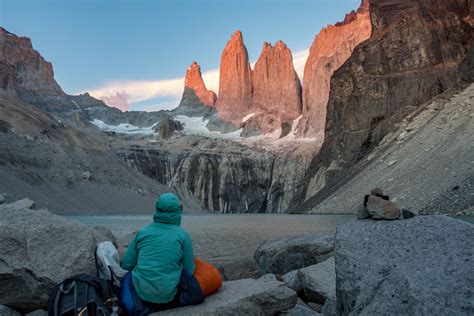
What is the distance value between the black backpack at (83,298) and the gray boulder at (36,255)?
992mm

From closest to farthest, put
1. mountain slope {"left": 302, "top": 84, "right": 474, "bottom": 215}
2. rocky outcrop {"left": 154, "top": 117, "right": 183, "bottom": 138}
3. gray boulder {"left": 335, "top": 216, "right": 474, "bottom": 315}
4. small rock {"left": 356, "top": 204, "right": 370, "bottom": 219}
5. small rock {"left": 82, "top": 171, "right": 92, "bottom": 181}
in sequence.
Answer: gray boulder {"left": 335, "top": 216, "right": 474, "bottom": 315}, small rock {"left": 356, "top": 204, "right": 370, "bottom": 219}, mountain slope {"left": 302, "top": 84, "right": 474, "bottom": 215}, small rock {"left": 82, "top": 171, "right": 92, "bottom": 181}, rocky outcrop {"left": 154, "top": 117, "right": 183, "bottom": 138}

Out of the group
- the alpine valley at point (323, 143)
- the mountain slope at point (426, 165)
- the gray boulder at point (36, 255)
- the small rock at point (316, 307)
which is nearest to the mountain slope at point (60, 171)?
the alpine valley at point (323, 143)

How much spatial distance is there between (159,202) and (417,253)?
3.14 m

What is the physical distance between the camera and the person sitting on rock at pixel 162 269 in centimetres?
542

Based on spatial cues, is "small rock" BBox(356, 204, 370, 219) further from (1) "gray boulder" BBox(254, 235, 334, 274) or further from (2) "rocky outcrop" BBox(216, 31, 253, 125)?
(2) "rocky outcrop" BBox(216, 31, 253, 125)

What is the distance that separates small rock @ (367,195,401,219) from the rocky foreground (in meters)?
0.15

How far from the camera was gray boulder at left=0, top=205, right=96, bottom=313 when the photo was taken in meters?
6.07

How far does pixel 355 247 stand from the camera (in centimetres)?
433

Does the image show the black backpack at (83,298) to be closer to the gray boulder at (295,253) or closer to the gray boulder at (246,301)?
the gray boulder at (246,301)

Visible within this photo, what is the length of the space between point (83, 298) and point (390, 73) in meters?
78.8

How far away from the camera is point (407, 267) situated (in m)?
3.83

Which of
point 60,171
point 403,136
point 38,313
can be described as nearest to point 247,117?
point 60,171

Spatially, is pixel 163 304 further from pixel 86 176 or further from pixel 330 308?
pixel 86 176

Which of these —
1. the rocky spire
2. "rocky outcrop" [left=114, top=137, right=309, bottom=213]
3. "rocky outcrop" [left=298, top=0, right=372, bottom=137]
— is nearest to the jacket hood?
"rocky outcrop" [left=114, top=137, right=309, bottom=213]
